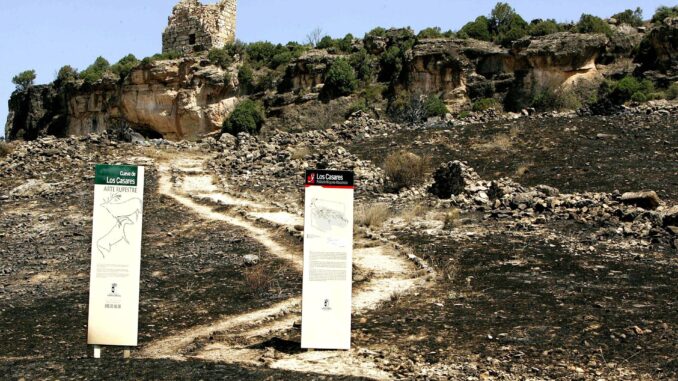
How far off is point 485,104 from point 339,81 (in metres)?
6.78

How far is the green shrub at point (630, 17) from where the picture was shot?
40500 millimetres

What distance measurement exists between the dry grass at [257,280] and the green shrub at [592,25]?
26.9m

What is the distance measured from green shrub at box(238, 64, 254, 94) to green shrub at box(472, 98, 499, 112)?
11307mm

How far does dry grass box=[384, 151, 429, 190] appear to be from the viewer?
2188 centimetres

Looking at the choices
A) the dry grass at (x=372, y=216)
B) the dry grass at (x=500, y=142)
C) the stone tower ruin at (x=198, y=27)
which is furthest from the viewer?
the stone tower ruin at (x=198, y=27)

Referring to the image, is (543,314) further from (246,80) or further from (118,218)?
(246,80)

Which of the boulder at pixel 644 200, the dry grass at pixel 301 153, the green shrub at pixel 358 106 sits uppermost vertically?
the green shrub at pixel 358 106

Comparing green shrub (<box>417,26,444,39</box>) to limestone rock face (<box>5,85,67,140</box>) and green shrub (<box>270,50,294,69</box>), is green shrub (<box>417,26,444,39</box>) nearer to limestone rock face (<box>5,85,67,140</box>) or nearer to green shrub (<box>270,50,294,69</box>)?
green shrub (<box>270,50,294,69</box>)

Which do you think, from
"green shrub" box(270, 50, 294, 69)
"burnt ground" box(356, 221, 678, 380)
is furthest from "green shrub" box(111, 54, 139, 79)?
"burnt ground" box(356, 221, 678, 380)

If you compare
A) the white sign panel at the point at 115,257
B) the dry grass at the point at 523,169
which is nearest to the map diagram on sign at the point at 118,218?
the white sign panel at the point at 115,257

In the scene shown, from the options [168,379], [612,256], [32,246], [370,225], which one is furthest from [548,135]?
[168,379]

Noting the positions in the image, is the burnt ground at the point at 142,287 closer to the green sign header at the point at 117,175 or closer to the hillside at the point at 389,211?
the hillside at the point at 389,211

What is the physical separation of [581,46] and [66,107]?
27191 mm

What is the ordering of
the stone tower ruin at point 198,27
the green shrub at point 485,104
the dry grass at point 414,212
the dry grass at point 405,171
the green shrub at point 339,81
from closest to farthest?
1. the dry grass at point 414,212
2. the dry grass at point 405,171
3. the green shrub at point 485,104
4. the green shrub at point 339,81
5. the stone tower ruin at point 198,27
